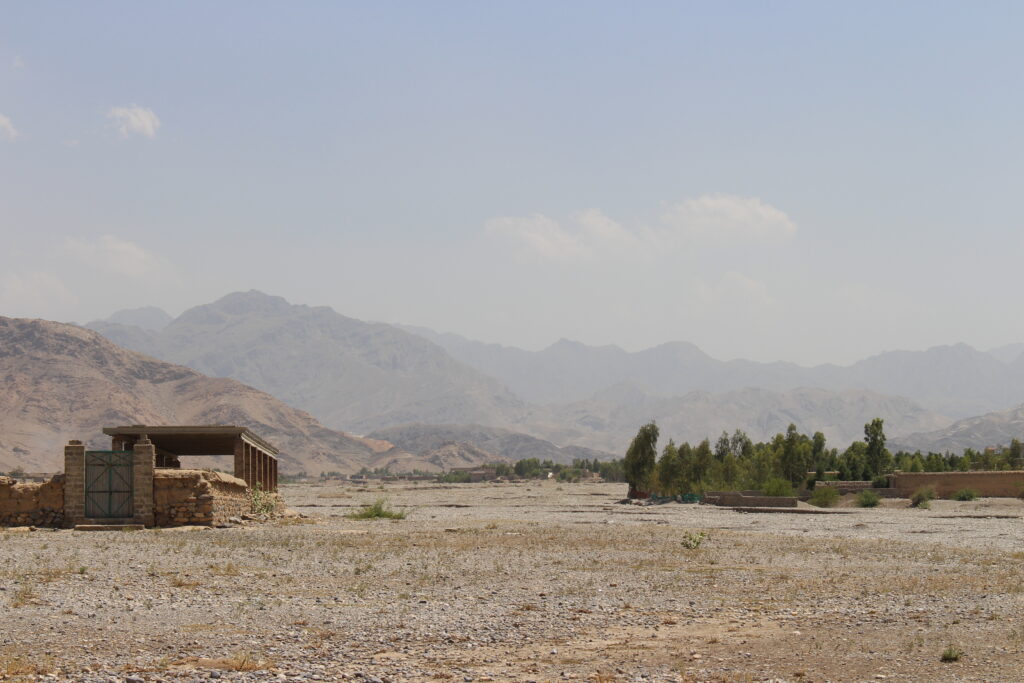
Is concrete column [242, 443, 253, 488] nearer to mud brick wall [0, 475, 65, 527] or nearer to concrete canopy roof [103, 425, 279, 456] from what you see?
concrete canopy roof [103, 425, 279, 456]

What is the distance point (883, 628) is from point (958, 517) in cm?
3424

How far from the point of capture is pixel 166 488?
30828 mm

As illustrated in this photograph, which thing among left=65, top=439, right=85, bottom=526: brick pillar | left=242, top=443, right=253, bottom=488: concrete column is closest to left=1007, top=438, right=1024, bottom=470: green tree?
left=242, top=443, right=253, bottom=488: concrete column

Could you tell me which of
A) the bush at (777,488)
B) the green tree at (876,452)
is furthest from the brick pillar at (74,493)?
the green tree at (876,452)

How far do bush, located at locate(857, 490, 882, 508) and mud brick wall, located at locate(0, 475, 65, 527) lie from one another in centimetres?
4409

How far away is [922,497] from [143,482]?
4337cm

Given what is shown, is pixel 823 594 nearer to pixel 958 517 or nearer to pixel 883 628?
pixel 883 628

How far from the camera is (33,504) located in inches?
1207

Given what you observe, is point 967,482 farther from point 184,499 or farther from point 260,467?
point 184,499

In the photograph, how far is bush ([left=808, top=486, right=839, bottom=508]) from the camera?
58.0 m

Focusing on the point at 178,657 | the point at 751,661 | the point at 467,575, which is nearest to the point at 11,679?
the point at 178,657

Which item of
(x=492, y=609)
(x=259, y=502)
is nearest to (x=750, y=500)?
(x=259, y=502)

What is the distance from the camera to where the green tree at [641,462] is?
76.8 metres

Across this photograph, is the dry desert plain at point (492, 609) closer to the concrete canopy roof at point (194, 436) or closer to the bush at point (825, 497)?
the concrete canopy roof at point (194, 436)
